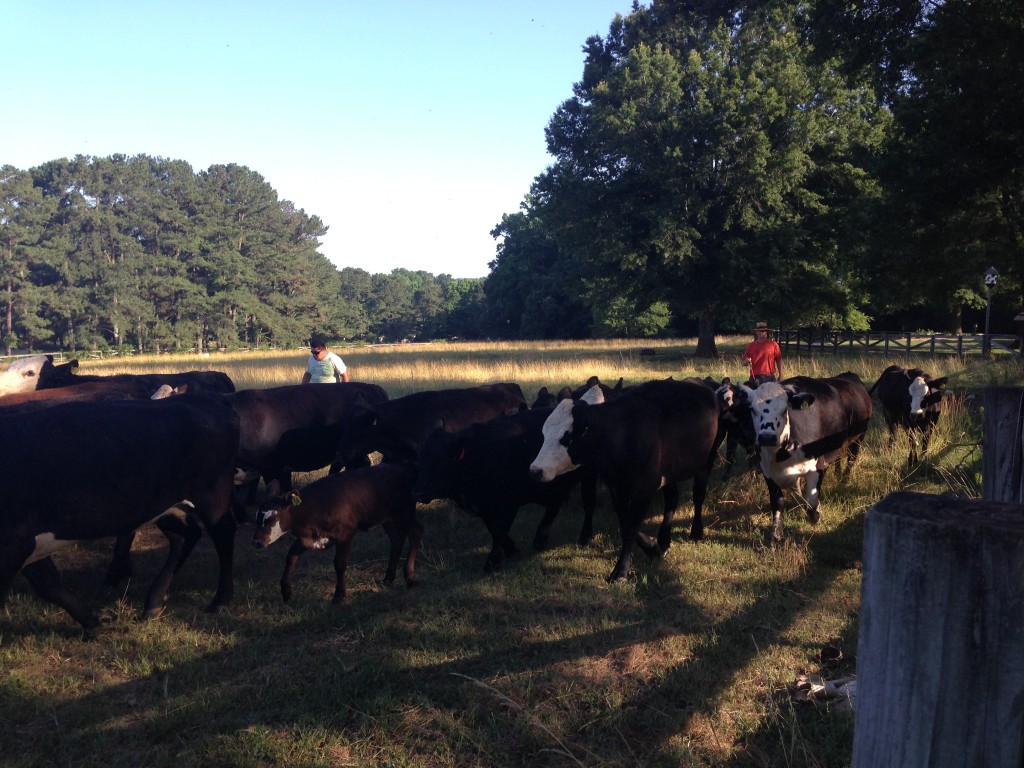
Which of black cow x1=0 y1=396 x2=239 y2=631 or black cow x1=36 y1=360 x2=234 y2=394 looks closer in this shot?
black cow x1=0 y1=396 x2=239 y2=631

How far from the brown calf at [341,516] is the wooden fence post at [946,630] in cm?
524

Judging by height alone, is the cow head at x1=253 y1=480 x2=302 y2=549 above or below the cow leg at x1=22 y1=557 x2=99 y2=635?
above

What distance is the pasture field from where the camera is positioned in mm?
3871

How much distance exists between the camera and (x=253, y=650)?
16.9 ft

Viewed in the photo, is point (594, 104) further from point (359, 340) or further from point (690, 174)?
point (359, 340)

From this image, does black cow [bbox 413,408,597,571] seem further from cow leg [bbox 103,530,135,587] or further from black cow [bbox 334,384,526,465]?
cow leg [bbox 103,530,135,587]

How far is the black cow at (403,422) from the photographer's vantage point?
880 cm

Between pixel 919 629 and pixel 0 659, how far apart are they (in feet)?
19.2

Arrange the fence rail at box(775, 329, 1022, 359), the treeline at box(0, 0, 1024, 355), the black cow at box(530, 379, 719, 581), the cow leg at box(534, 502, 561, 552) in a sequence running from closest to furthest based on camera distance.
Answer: the black cow at box(530, 379, 719, 581) < the cow leg at box(534, 502, 561, 552) < the treeline at box(0, 0, 1024, 355) < the fence rail at box(775, 329, 1022, 359)

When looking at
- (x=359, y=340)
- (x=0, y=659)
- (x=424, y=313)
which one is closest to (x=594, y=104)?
(x=0, y=659)

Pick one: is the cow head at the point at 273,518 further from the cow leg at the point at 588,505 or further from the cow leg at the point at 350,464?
the cow leg at the point at 588,505

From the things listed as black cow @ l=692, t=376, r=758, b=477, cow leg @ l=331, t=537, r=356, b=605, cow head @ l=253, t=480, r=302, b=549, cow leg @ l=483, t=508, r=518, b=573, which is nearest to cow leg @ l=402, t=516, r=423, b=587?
cow leg @ l=331, t=537, r=356, b=605

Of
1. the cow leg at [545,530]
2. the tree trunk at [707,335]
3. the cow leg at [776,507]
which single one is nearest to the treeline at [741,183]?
the tree trunk at [707,335]

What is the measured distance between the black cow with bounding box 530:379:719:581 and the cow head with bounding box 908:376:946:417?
411 cm
